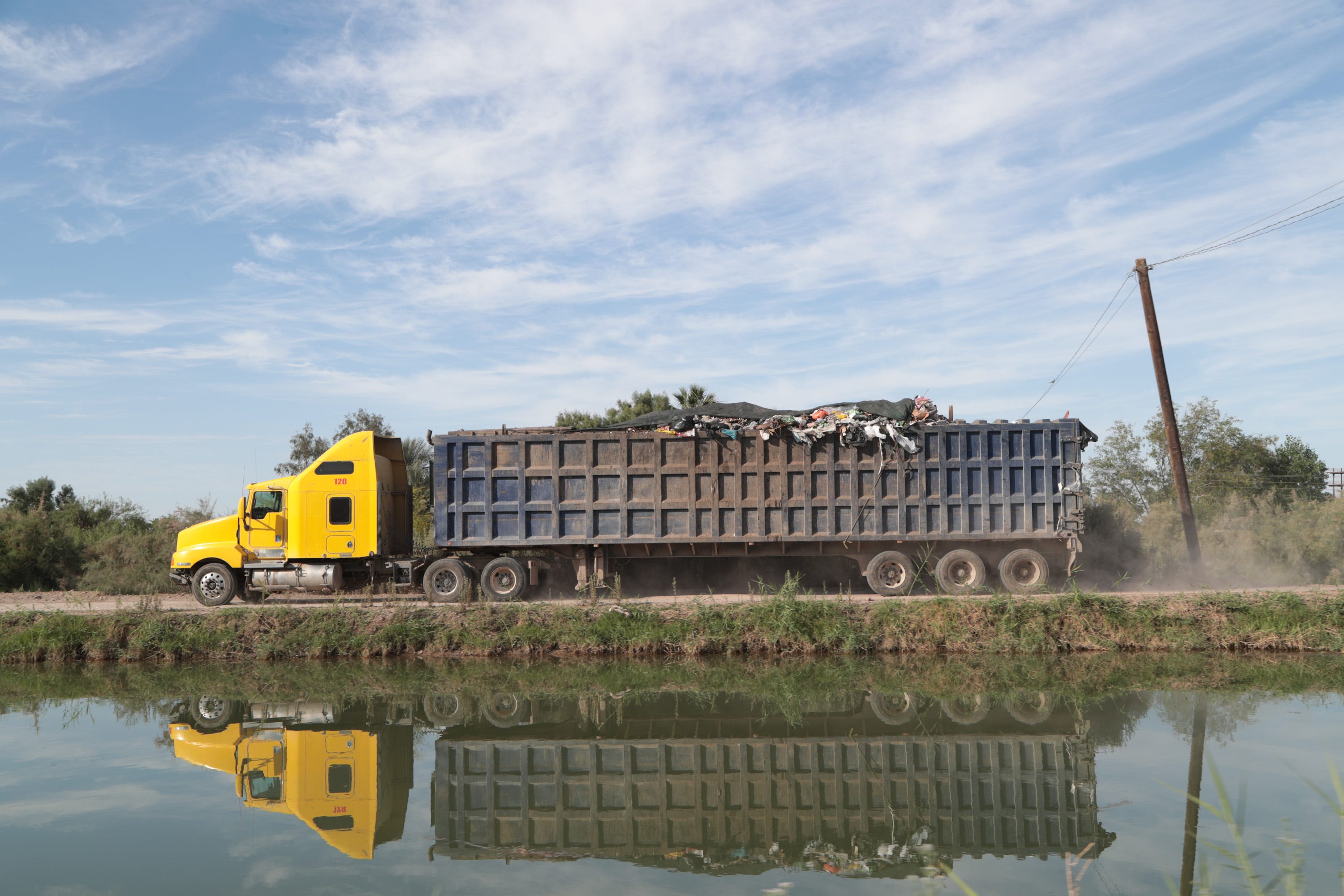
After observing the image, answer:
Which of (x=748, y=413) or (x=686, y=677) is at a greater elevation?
(x=748, y=413)

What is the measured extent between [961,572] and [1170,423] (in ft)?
23.2

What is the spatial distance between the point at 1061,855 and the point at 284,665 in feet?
38.9

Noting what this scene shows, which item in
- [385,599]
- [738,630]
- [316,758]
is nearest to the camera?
[316,758]

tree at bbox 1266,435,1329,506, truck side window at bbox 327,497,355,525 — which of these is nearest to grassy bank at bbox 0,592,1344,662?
truck side window at bbox 327,497,355,525

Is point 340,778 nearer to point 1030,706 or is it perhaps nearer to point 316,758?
point 316,758

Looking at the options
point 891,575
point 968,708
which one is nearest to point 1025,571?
point 891,575

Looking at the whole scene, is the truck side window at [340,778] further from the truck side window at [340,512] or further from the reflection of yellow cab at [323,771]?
the truck side window at [340,512]

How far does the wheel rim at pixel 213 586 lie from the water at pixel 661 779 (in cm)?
414

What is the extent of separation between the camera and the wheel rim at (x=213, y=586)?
17125 mm

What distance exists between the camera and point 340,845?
22.0ft

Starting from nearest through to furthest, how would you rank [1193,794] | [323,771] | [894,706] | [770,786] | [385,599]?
1. [1193,794]
2. [770,786]
3. [323,771]
4. [894,706]
5. [385,599]

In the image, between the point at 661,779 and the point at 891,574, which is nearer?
the point at 661,779

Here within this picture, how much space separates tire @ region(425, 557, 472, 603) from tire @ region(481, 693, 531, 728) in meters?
5.16

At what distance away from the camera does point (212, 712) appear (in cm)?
1123
